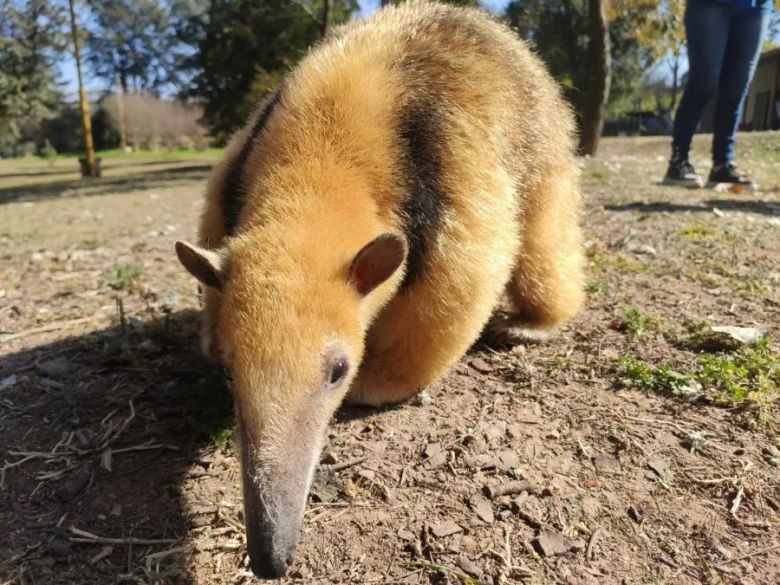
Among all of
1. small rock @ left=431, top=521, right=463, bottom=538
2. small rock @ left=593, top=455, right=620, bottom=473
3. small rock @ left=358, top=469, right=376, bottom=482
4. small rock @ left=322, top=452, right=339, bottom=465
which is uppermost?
small rock @ left=593, top=455, right=620, bottom=473

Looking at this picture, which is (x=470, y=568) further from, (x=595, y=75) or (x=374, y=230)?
(x=595, y=75)

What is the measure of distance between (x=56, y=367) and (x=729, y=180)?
27.3ft

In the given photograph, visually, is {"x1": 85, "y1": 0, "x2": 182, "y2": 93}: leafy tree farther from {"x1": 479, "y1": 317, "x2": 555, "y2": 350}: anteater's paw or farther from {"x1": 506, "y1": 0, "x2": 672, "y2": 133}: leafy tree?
{"x1": 479, "y1": 317, "x2": 555, "y2": 350}: anteater's paw

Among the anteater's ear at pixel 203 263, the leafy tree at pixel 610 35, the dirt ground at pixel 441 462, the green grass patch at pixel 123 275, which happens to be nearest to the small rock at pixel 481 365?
the dirt ground at pixel 441 462

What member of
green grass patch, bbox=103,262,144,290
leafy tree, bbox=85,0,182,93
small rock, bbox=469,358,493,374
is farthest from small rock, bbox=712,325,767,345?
leafy tree, bbox=85,0,182,93

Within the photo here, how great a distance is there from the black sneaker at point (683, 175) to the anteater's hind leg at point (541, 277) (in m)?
5.39

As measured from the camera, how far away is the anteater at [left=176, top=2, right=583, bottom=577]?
2.27m

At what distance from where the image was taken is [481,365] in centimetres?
388

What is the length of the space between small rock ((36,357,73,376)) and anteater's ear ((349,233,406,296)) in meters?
2.09

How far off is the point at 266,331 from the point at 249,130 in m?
1.87

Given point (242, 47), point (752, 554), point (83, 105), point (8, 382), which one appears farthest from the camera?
point (83, 105)

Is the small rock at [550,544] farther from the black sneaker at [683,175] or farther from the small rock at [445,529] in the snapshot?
the black sneaker at [683,175]

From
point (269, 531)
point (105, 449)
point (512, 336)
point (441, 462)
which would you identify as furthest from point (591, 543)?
point (105, 449)

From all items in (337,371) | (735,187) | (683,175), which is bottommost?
(337,371)
